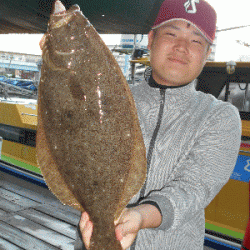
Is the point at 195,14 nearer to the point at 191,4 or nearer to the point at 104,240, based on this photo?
the point at 191,4

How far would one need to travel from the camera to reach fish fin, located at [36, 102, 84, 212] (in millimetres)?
1082

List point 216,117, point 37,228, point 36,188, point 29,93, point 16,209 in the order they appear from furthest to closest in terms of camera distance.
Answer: point 29,93, point 36,188, point 16,209, point 37,228, point 216,117

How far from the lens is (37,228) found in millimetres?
3742

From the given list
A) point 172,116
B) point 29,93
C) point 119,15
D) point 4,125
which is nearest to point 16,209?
point 4,125

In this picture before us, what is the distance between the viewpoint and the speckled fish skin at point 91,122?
0.97 meters

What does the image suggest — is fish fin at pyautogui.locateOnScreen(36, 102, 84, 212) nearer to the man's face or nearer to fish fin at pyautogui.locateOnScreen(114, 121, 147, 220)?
fish fin at pyautogui.locateOnScreen(114, 121, 147, 220)

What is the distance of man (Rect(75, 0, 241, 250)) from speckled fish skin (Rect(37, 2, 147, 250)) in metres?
0.16

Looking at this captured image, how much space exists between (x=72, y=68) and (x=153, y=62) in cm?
47

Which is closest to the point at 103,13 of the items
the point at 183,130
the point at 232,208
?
the point at 232,208

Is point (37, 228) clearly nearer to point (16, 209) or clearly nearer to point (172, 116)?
point (16, 209)

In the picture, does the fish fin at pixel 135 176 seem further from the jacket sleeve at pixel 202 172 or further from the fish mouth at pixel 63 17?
the fish mouth at pixel 63 17

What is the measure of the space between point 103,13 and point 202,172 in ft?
12.8

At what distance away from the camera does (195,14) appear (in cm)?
124

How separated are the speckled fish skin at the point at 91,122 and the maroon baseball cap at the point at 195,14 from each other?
47cm
